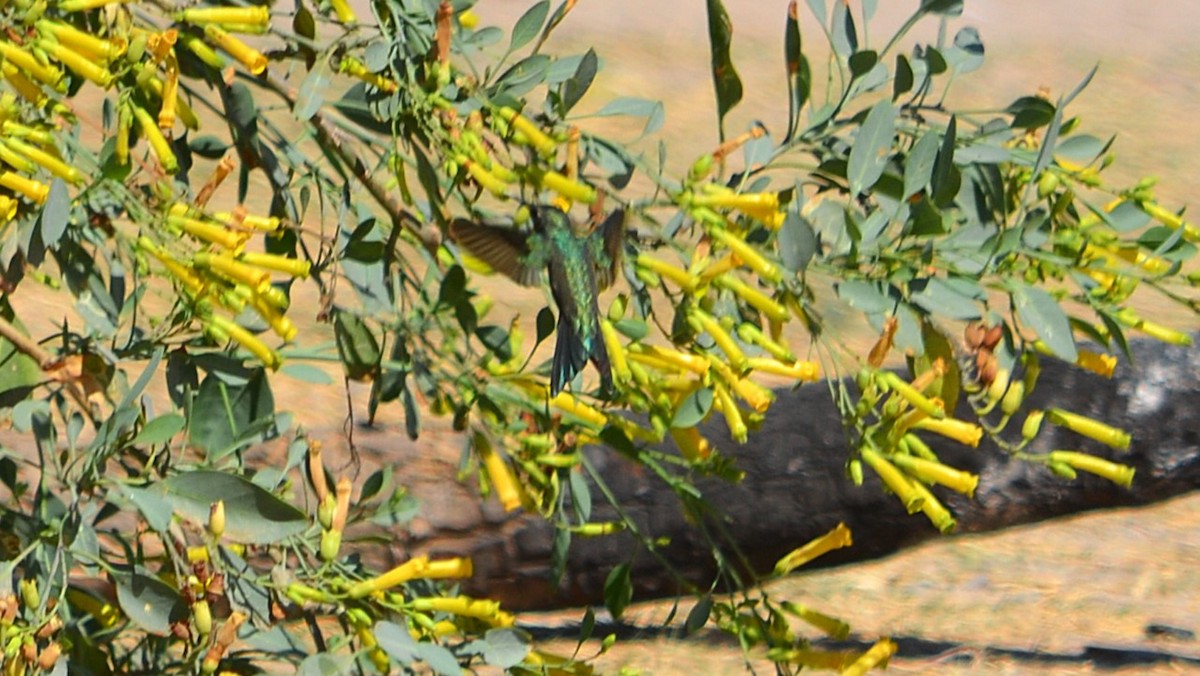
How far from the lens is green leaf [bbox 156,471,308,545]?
1388 mm

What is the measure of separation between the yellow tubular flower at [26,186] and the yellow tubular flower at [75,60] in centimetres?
10

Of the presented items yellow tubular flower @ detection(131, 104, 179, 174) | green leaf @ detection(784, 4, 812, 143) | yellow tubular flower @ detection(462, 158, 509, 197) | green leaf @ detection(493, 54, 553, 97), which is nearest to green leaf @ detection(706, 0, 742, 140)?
green leaf @ detection(784, 4, 812, 143)

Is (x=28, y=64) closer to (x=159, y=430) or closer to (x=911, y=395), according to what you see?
(x=159, y=430)

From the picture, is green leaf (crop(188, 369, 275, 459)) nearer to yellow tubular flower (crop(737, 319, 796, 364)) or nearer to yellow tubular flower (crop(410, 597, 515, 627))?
yellow tubular flower (crop(410, 597, 515, 627))

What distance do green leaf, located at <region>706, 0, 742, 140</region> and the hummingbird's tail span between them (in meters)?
0.25

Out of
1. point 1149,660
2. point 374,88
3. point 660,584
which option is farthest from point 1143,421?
point 374,88

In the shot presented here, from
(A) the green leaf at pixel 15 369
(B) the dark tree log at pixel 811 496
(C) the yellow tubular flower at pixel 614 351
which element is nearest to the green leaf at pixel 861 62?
(C) the yellow tubular flower at pixel 614 351

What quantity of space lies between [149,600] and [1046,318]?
819 mm

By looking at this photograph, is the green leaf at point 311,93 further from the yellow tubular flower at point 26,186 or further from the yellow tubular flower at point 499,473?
the yellow tubular flower at point 499,473

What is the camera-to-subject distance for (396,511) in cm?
181

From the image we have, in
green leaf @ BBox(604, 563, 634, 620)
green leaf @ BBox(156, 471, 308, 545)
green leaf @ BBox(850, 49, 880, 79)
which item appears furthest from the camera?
green leaf @ BBox(604, 563, 634, 620)

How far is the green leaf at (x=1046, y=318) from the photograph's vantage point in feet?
4.47

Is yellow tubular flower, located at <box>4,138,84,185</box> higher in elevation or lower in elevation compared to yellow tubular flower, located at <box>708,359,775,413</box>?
higher

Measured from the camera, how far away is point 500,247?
1.61 metres
